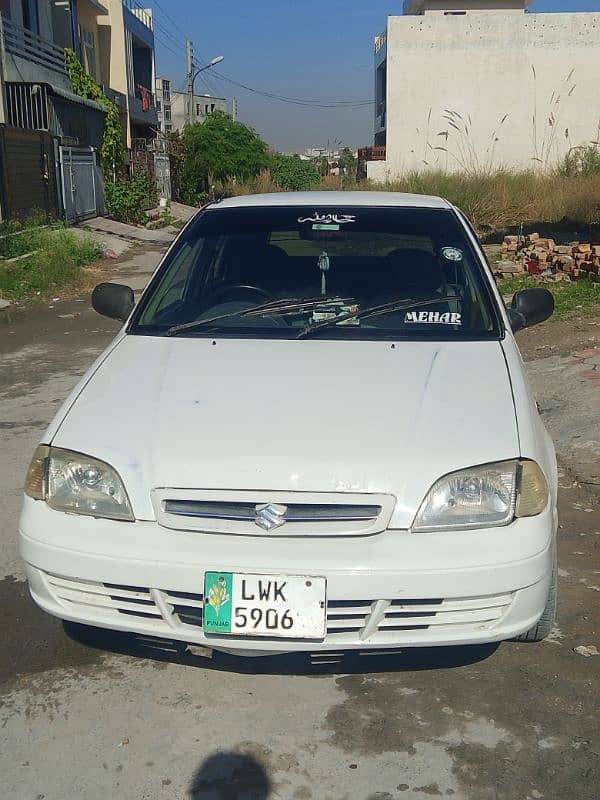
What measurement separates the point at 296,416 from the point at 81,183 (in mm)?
18562

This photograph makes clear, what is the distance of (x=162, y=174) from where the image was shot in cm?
2978

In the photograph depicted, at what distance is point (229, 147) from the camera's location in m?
34.9

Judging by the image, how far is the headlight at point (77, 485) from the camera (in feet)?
8.34

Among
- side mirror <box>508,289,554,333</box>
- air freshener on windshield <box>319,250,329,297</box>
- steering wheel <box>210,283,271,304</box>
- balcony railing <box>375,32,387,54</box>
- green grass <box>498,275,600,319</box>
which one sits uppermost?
balcony railing <box>375,32,387,54</box>

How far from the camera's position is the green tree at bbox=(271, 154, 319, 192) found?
1274 inches

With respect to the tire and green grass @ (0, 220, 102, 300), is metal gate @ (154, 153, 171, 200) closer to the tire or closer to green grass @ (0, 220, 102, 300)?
green grass @ (0, 220, 102, 300)

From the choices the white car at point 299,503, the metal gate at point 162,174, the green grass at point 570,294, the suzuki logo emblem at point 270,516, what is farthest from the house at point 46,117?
the suzuki logo emblem at point 270,516

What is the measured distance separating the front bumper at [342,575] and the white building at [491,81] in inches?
1451

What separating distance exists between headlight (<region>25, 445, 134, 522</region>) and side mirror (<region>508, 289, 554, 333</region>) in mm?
2072

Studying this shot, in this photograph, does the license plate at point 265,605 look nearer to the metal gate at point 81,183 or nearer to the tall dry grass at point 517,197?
the tall dry grass at point 517,197

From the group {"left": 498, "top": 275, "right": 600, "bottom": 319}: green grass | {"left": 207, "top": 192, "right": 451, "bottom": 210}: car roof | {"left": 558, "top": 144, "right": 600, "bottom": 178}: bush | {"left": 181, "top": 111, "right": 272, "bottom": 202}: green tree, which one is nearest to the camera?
{"left": 207, "top": 192, "right": 451, "bottom": 210}: car roof

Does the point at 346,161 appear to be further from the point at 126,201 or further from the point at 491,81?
the point at 126,201

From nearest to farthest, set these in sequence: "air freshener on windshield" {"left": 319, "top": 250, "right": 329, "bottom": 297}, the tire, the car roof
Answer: the tire < "air freshener on windshield" {"left": 319, "top": 250, "right": 329, "bottom": 297} < the car roof

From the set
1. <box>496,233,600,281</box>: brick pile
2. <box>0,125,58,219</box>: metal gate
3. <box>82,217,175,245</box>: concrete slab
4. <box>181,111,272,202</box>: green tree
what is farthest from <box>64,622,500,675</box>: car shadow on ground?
<box>181,111,272,202</box>: green tree
